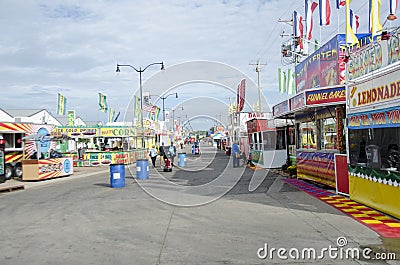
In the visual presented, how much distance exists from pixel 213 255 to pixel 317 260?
5.32 ft

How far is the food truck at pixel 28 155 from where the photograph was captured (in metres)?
21.3

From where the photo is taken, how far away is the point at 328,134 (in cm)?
1470

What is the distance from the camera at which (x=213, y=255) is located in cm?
630

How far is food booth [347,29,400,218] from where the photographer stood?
28.8 feet

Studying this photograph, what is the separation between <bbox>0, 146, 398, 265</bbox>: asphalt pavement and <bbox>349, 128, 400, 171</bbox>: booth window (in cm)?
171

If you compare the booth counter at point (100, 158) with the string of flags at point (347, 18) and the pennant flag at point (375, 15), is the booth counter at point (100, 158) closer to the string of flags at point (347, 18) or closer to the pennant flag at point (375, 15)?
the string of flags at point (347, 18)

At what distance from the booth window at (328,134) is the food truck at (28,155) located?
14888 millimetres

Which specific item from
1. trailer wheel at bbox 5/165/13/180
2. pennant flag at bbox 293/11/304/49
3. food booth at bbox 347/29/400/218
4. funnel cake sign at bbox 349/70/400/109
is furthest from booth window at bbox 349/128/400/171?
trailer wheel at bbox 5/165/13/180

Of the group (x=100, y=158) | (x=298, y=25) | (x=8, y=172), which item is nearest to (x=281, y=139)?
(x=298, y=25)

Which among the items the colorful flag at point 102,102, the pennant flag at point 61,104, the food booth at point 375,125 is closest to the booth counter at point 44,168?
the pennant flag at point 61,104

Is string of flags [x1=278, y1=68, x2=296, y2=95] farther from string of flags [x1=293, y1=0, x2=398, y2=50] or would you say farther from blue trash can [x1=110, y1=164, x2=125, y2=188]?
blue trash can [x1=110, y1=164, x2=125, y2=188]

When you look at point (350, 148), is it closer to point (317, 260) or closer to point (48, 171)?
point (317, 260)

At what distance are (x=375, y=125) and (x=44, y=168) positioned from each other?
17.8m

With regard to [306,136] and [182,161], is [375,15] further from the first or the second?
[182,161]
